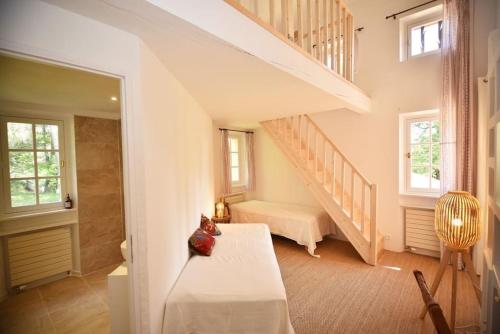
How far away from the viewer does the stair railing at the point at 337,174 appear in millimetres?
3043

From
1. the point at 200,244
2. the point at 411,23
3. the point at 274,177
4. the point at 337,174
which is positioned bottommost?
the point at 200,244

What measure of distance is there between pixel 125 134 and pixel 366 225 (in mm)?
3468

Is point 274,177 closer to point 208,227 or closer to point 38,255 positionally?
point 208,227

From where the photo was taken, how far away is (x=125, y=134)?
1.20 m

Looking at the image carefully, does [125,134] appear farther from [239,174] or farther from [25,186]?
[239,174]

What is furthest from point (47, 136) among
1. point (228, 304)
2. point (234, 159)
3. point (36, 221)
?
point (234, 159)

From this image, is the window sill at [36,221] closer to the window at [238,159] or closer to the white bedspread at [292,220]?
the white bedspread at [292,220]

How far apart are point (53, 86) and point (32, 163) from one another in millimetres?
1277

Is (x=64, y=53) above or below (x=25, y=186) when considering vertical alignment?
above

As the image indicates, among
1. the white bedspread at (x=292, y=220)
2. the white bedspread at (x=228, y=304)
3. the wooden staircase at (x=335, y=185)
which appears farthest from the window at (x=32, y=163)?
the wooden staircase at (x=335, y=185)

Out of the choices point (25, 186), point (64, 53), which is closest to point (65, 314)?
point (25, 186)

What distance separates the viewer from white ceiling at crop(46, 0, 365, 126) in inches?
39.3

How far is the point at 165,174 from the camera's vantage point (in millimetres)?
1638

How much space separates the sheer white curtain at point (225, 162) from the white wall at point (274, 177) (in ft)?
2.94
